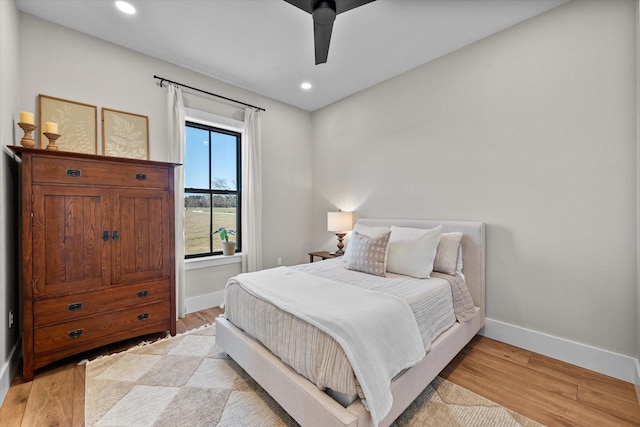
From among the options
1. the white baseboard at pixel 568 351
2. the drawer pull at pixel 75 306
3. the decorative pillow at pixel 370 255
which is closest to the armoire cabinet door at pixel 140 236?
the drawer pull at pixel 75 306

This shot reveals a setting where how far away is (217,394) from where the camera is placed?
6.15ft

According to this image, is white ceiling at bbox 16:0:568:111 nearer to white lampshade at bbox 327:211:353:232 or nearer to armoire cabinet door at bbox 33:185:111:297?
armoire cabinet door at bbox 33:185:111:297

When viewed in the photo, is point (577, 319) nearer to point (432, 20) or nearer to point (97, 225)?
point (432, 20)

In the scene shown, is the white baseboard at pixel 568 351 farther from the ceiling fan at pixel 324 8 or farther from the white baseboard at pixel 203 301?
the white baseboard at pixel 203 301

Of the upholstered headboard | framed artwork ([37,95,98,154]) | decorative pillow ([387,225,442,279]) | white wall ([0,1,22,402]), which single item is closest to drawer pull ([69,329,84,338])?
white wall ([0,1,22,402])

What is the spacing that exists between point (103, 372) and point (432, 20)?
13.1 ft

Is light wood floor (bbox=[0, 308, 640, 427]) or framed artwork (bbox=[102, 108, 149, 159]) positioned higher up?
framed artwork (bbox=[102, 108, 149, 159])

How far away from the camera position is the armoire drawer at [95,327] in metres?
2.08

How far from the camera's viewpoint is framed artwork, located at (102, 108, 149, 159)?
2.77 metres

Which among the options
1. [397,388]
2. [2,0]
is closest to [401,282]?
[397,388]

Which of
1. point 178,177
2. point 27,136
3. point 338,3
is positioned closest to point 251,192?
point 178,177

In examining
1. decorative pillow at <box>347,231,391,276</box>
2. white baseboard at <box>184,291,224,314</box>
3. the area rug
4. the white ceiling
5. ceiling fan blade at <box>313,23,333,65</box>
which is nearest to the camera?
the area rug

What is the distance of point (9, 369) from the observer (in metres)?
1.97

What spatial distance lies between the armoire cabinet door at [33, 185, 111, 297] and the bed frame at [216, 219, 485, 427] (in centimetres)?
116
